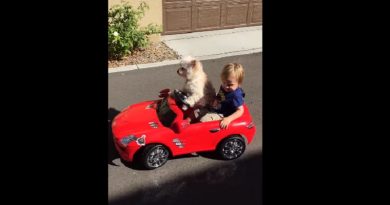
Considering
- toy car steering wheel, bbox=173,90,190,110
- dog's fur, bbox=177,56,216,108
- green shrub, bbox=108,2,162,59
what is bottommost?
toy car steering wheel, bbox=173,90,190,110

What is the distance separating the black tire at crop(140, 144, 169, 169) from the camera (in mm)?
4551

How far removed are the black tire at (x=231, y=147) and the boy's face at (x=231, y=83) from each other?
0.67m

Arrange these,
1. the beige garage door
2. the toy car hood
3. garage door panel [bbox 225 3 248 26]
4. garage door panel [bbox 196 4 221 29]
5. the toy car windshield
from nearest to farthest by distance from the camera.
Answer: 1. the toy car hood
2. the toy car windshield
3. the beige garage door
4. garage door panel [bbox 196 4 221 29]
5. garage door panel [bbox 225 3 248 26]

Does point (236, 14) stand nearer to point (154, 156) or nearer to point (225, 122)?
point (225, 122)

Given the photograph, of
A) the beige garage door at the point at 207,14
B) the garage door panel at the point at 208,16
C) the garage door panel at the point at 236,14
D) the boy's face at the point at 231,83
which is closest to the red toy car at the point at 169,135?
the boy's face at the point at 231,83

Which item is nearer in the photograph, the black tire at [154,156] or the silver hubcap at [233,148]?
the black tire at [154,156]

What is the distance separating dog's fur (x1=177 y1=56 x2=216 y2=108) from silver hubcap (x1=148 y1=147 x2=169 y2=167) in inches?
27.5

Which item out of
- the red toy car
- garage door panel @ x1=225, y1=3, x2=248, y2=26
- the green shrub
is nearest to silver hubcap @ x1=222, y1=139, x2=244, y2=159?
the red toy car

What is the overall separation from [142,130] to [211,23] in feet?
21.0

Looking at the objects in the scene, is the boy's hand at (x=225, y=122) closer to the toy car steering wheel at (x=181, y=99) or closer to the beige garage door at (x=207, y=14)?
the toy car steering wheel at (x=181, y=99)

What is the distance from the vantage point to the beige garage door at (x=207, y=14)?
9.82m

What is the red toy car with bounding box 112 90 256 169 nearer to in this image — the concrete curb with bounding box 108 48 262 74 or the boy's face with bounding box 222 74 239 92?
the boy's face with bounding box 222 74 239 92

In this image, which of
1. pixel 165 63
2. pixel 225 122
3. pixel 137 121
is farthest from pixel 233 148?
pixel 165 63
